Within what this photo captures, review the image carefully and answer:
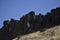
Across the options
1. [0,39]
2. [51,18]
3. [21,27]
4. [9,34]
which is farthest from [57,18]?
[0,39]

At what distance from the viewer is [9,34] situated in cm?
6894

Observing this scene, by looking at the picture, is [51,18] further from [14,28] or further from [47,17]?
[14,28]

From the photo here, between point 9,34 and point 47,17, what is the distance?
1877cm

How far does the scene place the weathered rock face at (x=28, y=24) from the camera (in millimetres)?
56562

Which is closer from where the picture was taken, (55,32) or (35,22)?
(55,32)

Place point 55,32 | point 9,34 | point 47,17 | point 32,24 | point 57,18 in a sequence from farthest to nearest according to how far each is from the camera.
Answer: point 9,34
point 32,24
point 47,17
point 57,18
point 55,32

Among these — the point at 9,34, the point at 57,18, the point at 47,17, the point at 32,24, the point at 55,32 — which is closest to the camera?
the point at 55,32

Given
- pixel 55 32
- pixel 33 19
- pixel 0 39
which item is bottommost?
pixel 55 32

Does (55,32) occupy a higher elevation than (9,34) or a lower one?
lower

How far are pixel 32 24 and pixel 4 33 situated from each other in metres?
14.0

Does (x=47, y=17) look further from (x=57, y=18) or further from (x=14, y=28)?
(x=14, y=28)

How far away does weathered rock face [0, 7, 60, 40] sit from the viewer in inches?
2227

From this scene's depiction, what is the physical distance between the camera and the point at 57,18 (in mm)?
55812

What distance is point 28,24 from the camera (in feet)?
207
